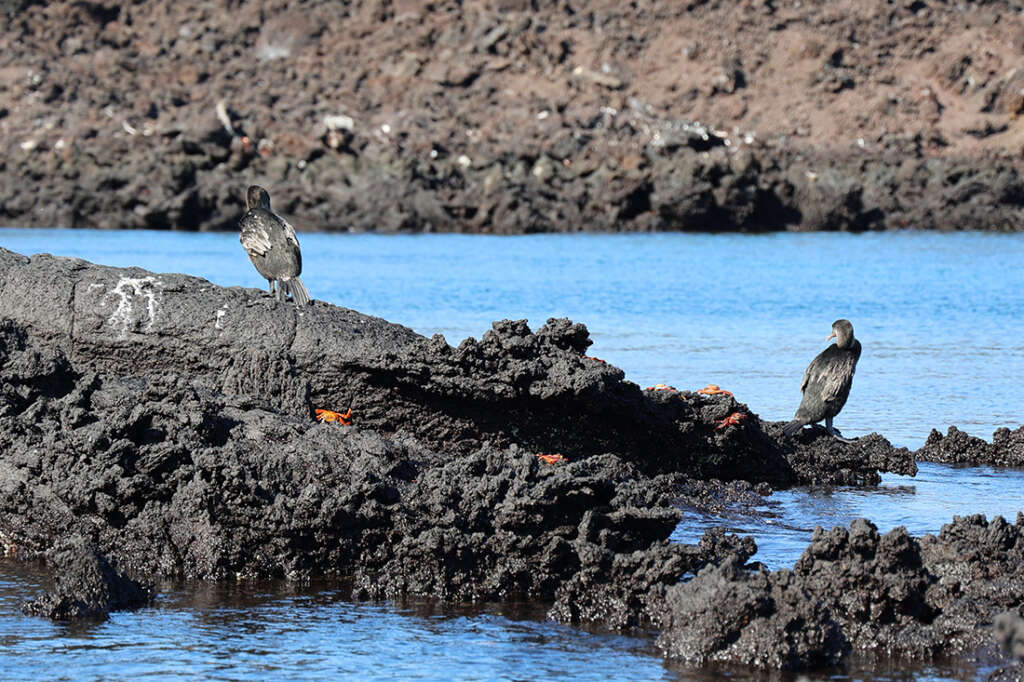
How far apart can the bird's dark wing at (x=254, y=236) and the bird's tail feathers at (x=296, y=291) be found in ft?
1.07

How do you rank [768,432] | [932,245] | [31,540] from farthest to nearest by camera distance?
[932,245] < [768,432] < [31,540]

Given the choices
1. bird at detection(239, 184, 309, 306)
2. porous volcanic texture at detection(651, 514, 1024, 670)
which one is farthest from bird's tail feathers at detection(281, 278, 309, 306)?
porous volcanic texture at detection(651, 514, 1024, 670)

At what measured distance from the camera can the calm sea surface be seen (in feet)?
19.5

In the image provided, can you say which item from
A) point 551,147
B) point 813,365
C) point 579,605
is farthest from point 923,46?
point 579,605

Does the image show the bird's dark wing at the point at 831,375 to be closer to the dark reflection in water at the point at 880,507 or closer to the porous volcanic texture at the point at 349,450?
the porous volcanic texture at the point at 349,450

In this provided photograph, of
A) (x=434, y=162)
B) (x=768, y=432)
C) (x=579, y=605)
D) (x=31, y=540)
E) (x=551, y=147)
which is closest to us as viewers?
(x=579, y=605)

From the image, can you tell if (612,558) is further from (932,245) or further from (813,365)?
(932,245)

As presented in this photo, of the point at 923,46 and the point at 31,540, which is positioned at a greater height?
the point at 923,46

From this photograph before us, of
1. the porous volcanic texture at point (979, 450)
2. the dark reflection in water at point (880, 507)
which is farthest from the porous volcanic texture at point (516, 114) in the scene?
the dark reflection in water at point (880, 507)

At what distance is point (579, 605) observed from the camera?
6461 mm

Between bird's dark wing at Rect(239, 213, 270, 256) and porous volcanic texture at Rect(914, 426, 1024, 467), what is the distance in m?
4.73

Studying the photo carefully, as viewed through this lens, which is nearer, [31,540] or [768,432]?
[31,540]

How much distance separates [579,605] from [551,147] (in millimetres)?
50138

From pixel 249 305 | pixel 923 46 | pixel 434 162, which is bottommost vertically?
pixel 249 305
